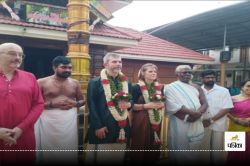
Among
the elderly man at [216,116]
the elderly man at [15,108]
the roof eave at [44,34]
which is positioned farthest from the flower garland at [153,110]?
the roof eave at [44,34]

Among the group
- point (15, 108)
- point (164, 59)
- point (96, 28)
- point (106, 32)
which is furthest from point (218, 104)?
point (164, 59)

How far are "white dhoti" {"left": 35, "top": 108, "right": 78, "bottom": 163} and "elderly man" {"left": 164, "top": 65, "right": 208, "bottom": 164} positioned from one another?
1.33 metres

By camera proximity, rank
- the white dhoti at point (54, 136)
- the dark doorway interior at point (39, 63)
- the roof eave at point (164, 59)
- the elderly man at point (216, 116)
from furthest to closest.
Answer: the roof eave at point (164, 59) → the dark doorway interior at point (39, 63) → the elderly man at point (216, 116) → the white dhoti at point (54, 136)

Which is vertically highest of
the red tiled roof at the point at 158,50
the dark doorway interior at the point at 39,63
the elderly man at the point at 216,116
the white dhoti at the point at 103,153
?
the red tiled roof at the point at 158,50

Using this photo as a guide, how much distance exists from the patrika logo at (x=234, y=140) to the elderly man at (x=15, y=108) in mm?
2259

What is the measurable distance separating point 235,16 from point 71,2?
746 centimetres

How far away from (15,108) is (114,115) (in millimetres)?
1075

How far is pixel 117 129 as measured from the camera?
3.35m

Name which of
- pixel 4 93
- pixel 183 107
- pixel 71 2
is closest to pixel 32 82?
pixel 4 93

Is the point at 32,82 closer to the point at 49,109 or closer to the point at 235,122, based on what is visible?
the point at 49,109

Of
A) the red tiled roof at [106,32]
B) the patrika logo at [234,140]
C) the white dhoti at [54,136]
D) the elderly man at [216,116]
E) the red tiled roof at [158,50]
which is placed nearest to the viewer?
the white dhoti at [54,136]

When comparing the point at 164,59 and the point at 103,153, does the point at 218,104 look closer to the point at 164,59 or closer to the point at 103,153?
the point at 103,153

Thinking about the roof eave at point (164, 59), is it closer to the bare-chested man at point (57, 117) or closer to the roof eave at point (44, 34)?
the roof eave at point (44, 34)

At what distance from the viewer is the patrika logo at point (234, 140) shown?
3541 millimetres
